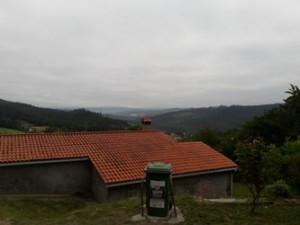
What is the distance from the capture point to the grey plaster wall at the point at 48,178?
14992mm

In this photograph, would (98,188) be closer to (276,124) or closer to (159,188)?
(159,188)

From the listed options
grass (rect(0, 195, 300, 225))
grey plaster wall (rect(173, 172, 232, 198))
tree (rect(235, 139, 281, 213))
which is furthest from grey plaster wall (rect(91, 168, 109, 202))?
tree (rect(235, 139, 281, 213))

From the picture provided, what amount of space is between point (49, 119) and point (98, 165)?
7444 centimetres

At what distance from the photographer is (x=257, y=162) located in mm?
8109

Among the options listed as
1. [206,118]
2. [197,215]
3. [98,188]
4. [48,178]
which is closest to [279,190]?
[197,215]

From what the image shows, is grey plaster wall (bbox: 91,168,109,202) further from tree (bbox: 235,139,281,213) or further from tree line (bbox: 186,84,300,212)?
tree (bbox: 235,139,281,213)

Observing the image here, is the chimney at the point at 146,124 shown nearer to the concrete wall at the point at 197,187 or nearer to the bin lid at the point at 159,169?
the concrete wall at the point at 197,187

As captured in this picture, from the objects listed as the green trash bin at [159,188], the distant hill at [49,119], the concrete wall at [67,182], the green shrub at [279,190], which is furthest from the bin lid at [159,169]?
the distant hill at [49,119]

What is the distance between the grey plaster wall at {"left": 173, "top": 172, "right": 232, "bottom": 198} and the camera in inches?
683

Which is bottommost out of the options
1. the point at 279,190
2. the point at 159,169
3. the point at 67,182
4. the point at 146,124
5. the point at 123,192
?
the point at 123,192

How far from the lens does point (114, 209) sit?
958 centimetres

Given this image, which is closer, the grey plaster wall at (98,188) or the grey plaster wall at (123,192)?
the grey plaster wall at (123,192)

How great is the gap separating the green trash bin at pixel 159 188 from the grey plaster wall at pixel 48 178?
9.07 metres

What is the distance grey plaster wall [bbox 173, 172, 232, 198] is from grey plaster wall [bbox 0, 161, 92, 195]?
473 cm
